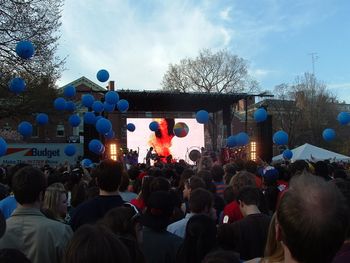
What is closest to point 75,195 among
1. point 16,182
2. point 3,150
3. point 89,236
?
point 16,182

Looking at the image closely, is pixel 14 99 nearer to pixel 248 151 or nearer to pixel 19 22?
pixel 19 22

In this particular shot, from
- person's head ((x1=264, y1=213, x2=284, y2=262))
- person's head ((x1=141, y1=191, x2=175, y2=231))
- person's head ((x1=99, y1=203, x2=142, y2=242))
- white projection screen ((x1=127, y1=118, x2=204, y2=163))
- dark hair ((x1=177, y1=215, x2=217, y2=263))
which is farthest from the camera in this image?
white projection screen ((x1=127, y1=118, x2=204, y2=163))

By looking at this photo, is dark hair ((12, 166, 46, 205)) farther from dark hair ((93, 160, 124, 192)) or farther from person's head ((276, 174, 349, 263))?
person's head ((276, 174, 349, 263))

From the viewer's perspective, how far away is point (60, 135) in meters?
46.0

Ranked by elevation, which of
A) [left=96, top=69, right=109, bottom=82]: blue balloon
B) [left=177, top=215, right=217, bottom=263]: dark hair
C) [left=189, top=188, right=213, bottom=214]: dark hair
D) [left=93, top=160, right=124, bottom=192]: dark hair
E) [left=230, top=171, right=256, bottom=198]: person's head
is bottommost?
[left=177, top=215, right=217, bottom=263]: dark hair

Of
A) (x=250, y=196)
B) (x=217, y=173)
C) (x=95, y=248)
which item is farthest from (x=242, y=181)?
(x=95, y=248)

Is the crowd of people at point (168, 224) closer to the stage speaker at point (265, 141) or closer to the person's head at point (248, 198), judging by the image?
the person's head at point (248, 198)

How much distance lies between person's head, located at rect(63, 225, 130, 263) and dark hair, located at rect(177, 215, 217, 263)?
1545 millimetres

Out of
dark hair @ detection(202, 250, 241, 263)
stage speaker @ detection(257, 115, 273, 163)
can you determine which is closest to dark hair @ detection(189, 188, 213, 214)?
dark hair @ detection(202, 250, 241, 263)

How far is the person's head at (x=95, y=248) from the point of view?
1.57 meters

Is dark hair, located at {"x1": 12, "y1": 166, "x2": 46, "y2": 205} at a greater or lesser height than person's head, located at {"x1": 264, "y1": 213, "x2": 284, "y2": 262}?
greater

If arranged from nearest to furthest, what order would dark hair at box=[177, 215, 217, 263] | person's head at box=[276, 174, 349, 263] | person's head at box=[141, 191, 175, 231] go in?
1. person's head at box=[276, 174, 349, 263]
2. dark hair at box=[177, 215, 217, 263]
3. person's head at box=[141, 191, 175, 231]

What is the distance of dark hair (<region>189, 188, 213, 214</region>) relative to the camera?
12.8 feet

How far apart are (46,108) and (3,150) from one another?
1219cm
